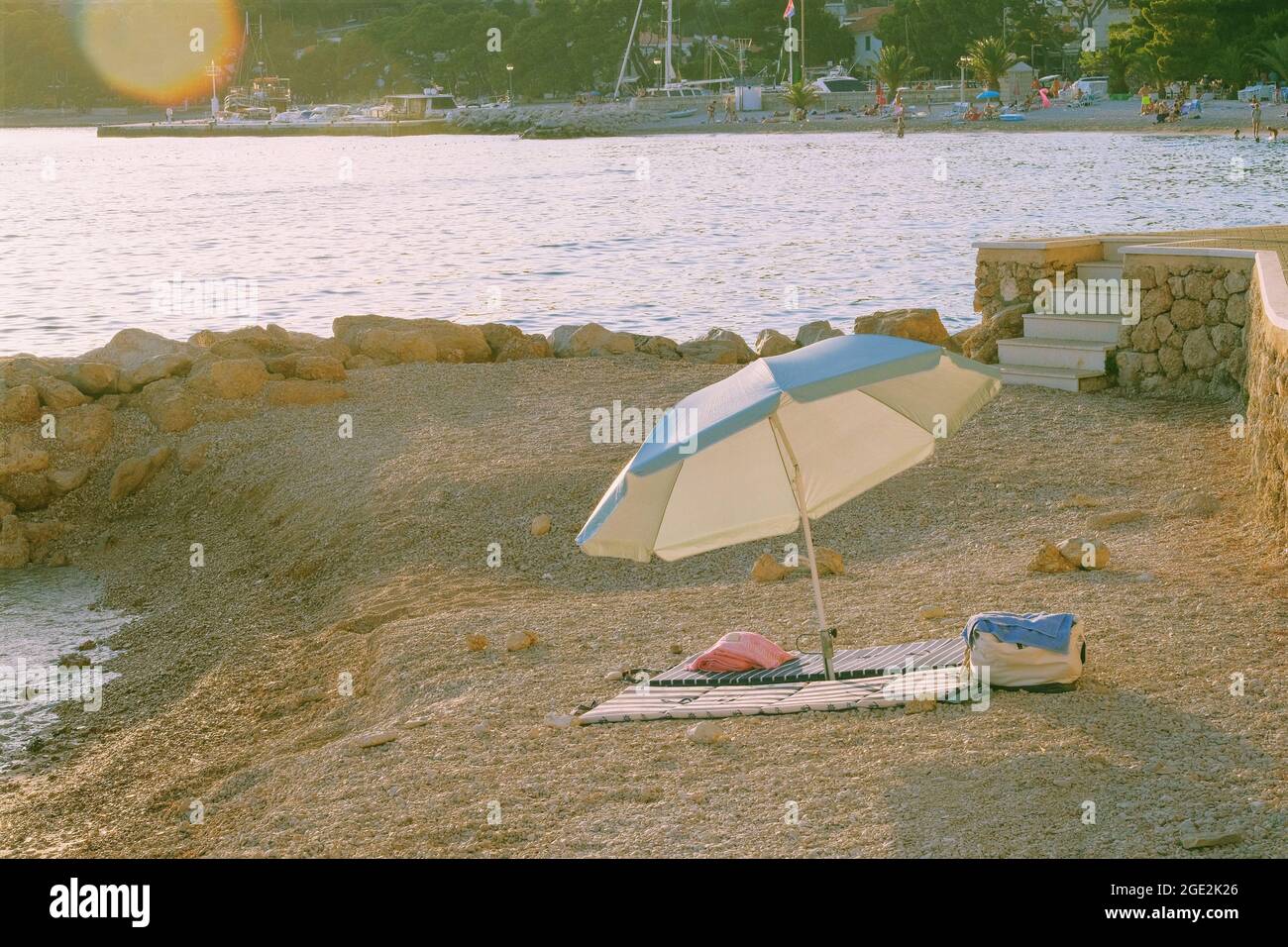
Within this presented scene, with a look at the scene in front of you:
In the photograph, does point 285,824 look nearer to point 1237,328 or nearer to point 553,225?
point 1237,328

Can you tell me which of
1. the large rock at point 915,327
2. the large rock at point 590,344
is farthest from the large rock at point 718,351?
the large rock at point 915,327

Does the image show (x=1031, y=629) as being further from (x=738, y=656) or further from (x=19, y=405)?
(x=19, y=405)

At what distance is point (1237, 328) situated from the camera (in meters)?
11.8

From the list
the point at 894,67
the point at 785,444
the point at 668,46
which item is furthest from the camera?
the point at 668,46

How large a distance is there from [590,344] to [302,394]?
142 inches

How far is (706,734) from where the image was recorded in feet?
19.4

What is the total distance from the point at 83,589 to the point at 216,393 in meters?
3.39

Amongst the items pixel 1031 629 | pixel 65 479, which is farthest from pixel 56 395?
pixel 1031 629

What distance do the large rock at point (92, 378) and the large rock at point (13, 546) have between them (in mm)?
2430

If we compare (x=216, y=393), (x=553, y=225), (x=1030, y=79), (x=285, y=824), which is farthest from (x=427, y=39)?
(x=285, y=824)

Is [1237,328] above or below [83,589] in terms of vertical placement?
above

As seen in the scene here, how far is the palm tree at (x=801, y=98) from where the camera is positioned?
102938mm

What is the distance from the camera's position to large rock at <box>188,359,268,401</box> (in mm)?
14250
